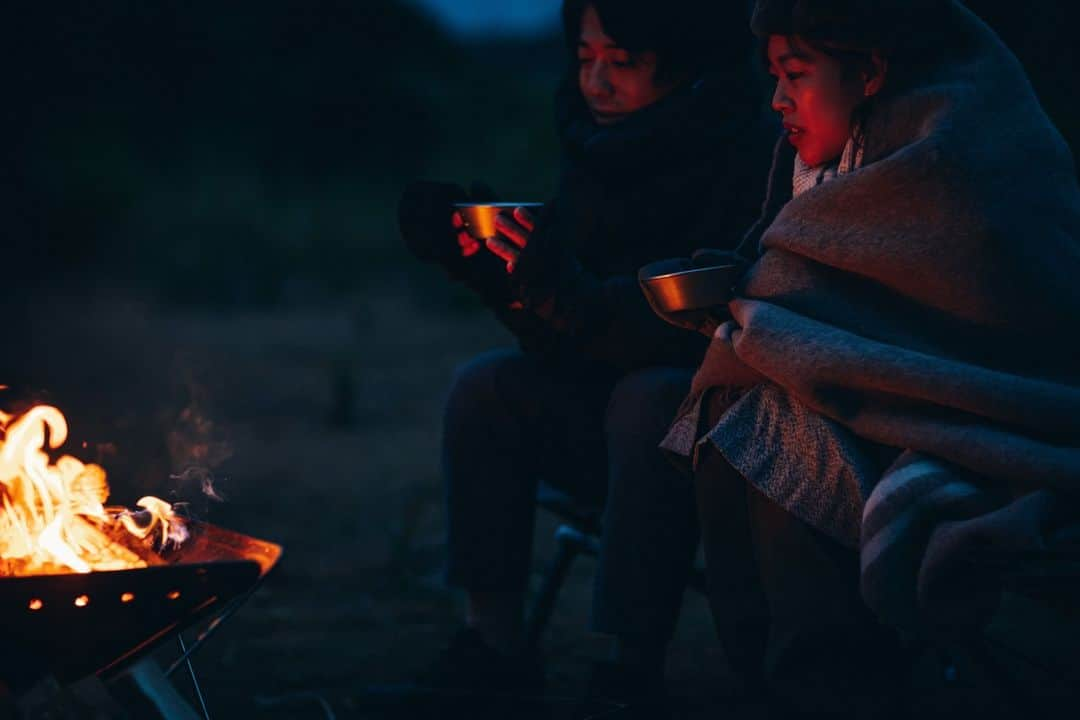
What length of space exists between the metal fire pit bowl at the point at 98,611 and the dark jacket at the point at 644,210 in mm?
1061

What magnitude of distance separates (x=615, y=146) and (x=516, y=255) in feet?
1.52

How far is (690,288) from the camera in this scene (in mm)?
2305

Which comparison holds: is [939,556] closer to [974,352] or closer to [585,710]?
[974,352]

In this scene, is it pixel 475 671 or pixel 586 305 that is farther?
pixel 475 671

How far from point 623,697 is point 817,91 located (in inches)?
51.2

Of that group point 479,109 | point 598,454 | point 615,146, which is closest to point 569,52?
point 615,146

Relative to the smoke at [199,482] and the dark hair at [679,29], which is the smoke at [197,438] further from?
the dark hair at [679,29]

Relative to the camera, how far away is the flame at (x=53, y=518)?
2.32 meters

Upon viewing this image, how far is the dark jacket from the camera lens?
283 cm

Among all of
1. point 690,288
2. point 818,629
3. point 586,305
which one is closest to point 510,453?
point 586,305

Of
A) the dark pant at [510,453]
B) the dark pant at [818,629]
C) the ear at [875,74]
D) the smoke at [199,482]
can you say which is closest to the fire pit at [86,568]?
the smoke at [199,482]

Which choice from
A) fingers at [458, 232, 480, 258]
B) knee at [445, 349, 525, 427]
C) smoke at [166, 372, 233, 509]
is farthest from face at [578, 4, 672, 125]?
smoke at [166, 372, 233, 509]

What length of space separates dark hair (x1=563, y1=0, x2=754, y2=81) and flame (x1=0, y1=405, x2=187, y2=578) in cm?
147

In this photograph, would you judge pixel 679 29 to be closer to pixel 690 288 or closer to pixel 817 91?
pixel 817 91
